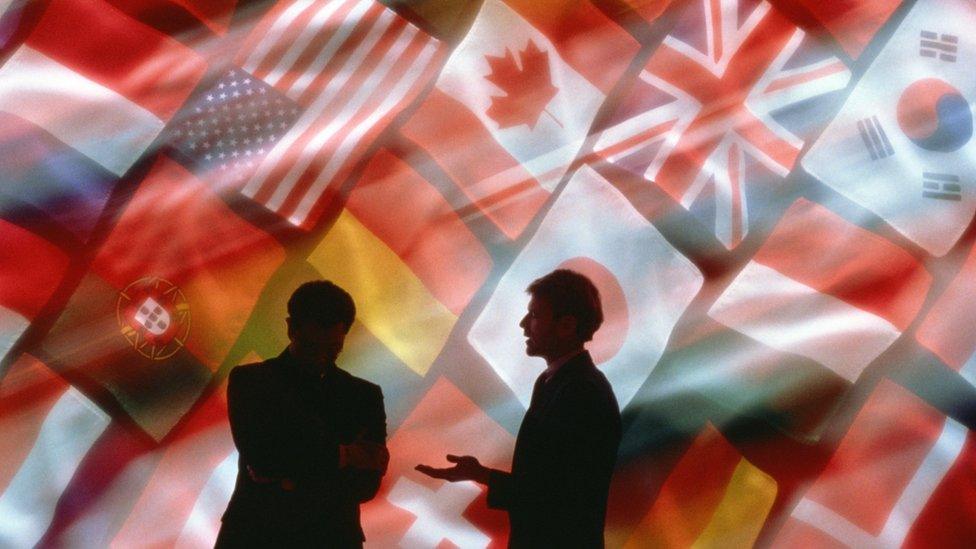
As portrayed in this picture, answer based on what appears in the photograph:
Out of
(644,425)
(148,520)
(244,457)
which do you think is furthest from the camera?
(644,425)

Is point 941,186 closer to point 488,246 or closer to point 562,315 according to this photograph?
point 488,246

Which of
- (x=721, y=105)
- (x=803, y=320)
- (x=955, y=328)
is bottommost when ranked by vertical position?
(x=803, y=320)

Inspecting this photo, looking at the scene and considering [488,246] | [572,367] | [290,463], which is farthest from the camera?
[488,246]

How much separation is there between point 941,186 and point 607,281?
81 centimetres

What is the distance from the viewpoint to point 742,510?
6.12 ft

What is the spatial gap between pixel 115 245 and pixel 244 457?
80cm

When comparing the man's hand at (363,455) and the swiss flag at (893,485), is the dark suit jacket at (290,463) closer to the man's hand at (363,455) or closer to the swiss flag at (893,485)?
the man's hand at (363,455)

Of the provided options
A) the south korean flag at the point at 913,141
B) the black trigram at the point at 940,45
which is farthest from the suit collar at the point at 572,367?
the black trigram at the point at 940,45

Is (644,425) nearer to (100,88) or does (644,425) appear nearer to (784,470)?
(784,470)

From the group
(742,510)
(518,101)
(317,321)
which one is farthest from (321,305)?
(742,510)

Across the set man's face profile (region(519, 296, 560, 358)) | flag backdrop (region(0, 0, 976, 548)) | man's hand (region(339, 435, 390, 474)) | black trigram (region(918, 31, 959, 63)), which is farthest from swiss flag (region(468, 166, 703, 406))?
black trigram (region(918, 31, 959, 63))

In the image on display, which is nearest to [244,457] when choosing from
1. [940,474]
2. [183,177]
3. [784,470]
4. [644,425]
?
[183,177]

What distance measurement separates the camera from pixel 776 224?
6.32ft

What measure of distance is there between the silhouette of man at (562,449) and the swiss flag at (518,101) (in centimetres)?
59
